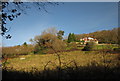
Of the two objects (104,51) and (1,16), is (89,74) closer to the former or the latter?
(104,51)

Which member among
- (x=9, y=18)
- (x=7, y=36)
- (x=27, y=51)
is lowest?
(x=27, y=51)

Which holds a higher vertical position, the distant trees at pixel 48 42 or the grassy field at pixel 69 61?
the distant trees at pixel 48 42

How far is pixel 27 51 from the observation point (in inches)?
1682

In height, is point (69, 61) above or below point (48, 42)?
below

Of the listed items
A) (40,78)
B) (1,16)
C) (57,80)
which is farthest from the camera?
(1,16)

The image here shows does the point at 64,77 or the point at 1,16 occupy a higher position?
the point at 1,16

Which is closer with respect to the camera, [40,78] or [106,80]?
[106,80]

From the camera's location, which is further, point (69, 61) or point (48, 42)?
point (69, 61)

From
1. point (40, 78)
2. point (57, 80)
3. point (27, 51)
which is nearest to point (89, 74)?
point (57, 80)

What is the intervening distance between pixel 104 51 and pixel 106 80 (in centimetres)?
106

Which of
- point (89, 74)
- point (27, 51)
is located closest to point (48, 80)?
point (89, 74)

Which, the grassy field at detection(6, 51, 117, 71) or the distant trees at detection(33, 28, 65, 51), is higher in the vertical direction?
the distant trees at detection(33, 28, 65, 51)

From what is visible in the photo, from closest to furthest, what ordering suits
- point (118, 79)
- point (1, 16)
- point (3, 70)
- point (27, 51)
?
point (118, 79) → point (3, 70) → point (1, 16) → point (27, 51)

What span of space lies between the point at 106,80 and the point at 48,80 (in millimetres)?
1030
